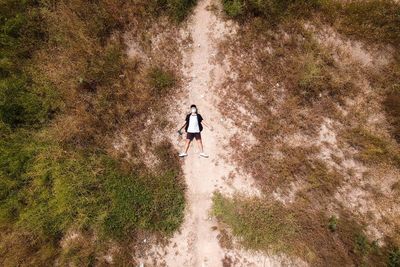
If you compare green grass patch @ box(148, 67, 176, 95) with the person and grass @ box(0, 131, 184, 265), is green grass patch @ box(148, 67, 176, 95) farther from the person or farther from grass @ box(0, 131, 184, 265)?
grass @ box(0, 131, 184, 265)

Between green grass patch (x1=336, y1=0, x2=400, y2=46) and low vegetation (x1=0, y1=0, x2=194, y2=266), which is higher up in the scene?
green grass patch (x1=336, y1=0, x2=400, y2=46)

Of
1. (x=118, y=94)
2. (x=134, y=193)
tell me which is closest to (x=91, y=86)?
(x=118, y=94)

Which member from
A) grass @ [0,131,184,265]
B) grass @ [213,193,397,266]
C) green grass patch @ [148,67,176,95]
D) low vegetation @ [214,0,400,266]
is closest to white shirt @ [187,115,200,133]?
low vegetation @ [214,0,400,266]

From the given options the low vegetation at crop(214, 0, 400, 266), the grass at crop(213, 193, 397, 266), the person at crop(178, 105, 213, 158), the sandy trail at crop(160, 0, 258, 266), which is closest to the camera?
the grass at crop(213, 193, 397, 266)

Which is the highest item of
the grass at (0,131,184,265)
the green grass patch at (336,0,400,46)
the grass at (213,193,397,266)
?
the green grass patch at (336,0,400,46)

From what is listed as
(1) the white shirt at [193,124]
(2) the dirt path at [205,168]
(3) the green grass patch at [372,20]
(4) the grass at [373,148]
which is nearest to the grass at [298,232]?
(2) the dirt path at [205,168]

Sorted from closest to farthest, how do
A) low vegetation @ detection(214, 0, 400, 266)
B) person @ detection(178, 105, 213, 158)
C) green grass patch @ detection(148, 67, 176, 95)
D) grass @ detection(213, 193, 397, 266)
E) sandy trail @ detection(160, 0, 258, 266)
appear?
1. grass @ detection(213, 193, 397, 266)
2. low vegetation @ detection(214, 0, 400, 266)
3. sandy trail @ detection(160, 0, 258, 266)
4. person @ detection(178, 105, 213, 158)
5. green grass patch @ detection(148, 67, 176, 95)

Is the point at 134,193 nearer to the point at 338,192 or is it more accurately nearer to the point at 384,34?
the point at 338,192
